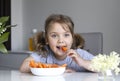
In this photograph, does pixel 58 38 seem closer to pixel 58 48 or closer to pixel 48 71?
pixel 58 48

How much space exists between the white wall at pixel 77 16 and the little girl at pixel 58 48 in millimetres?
1346

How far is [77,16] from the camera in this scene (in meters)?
3.08

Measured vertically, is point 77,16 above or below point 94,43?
above

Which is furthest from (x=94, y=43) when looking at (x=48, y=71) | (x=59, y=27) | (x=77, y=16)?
(x=77, y=16)

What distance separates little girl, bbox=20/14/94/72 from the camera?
1.33 metres

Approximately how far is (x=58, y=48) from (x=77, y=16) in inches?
69.9

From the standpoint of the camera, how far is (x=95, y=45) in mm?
1909

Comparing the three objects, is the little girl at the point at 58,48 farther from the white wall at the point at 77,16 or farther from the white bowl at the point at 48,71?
the white wall at the point at 77,16

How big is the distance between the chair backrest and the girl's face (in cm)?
54

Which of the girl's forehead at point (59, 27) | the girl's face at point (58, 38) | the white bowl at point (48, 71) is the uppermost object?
the girl's forehead at point (59, 27)

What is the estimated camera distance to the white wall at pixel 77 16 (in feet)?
9.16

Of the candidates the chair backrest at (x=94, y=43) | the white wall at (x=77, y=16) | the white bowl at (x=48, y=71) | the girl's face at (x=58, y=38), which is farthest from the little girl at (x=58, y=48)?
the white wall at (x=77, y=16)

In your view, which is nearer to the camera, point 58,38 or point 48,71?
point 48,71

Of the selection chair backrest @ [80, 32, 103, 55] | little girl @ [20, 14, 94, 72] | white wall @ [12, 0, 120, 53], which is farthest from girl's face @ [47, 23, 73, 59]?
white wall @ [12, 0, 120, 53]
